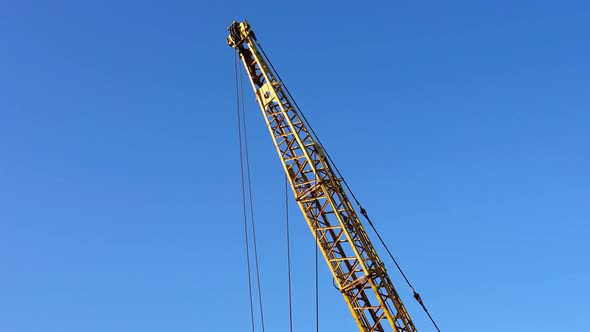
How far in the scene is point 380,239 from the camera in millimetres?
36500

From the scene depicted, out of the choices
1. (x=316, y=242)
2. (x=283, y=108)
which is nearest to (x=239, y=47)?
(x=283, y=108)

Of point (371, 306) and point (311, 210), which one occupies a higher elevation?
point (311, 210)

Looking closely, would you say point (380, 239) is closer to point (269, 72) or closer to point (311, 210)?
point (311, 210)

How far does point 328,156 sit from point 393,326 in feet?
33.5

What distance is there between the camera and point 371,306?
3322cm

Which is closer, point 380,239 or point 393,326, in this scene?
point 393,326

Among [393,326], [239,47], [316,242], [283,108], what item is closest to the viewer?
[393,326]

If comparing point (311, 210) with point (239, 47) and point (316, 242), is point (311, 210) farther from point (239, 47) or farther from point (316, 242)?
point (239, 47)

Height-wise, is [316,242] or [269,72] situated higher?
[269,72]

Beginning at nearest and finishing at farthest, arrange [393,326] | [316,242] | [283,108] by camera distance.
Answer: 1. [393,326]
2. [316,242]
3. [283,108]

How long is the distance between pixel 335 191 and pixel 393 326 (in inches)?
311

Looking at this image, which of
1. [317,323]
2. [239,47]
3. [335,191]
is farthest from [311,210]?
[239,47]

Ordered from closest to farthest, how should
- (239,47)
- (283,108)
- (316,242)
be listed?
(316,242) < (283,108) < (239,47)

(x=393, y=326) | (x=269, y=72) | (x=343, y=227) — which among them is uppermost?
(x=269, y=72)
